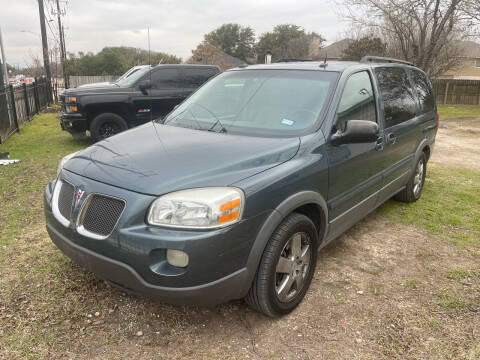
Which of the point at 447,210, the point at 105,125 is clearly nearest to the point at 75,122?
the point at 105,125

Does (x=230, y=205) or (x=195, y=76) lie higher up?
(x=195, y=76)

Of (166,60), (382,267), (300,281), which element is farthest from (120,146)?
(166,60)

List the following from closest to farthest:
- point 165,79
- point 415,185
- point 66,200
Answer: point 66,200 < point 415,185 < point 165,79

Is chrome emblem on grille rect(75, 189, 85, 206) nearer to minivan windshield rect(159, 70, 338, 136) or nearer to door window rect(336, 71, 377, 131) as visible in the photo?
minivan windshield rect(159, 70, 338, 136)

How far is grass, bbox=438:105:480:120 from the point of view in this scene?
57.2 feet

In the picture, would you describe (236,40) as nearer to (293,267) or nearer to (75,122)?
(75,122)

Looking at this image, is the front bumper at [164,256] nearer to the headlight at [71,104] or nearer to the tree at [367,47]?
the headlight at [71,104]

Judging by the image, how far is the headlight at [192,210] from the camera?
221cm

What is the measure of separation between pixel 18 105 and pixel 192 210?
11718 millimetres

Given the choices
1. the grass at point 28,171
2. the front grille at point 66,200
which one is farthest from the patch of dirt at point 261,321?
the grass at point 28,171

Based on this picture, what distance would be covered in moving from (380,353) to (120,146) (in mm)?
2347

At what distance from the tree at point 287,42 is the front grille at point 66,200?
51.4 metres

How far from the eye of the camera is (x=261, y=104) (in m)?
3.37

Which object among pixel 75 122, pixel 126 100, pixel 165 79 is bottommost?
Answer: pixel 75 122
